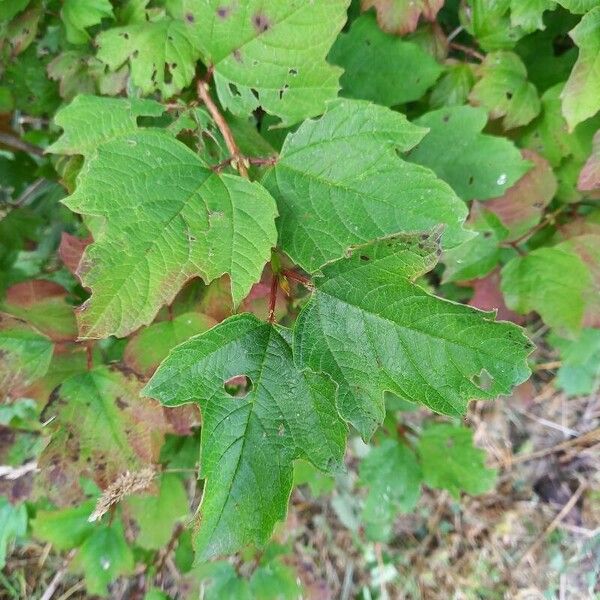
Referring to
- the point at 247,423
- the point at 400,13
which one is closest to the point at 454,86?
the point at 400,13

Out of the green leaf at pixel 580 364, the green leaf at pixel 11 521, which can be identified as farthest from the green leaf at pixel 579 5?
the green leaf at pixel 11 521

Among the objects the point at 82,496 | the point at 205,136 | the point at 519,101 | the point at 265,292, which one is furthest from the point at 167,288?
the point at 519,101

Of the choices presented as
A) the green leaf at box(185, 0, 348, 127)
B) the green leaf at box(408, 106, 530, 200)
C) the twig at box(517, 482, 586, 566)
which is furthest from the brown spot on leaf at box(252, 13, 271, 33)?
the twig at box(517, 482, 586, 566)

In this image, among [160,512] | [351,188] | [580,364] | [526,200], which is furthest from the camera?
[580,364]

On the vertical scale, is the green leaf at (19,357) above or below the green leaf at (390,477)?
above

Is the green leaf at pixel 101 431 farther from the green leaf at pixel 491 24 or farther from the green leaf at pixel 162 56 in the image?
the green leaf at pixel 491 24

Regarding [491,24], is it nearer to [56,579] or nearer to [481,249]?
[481,249]
